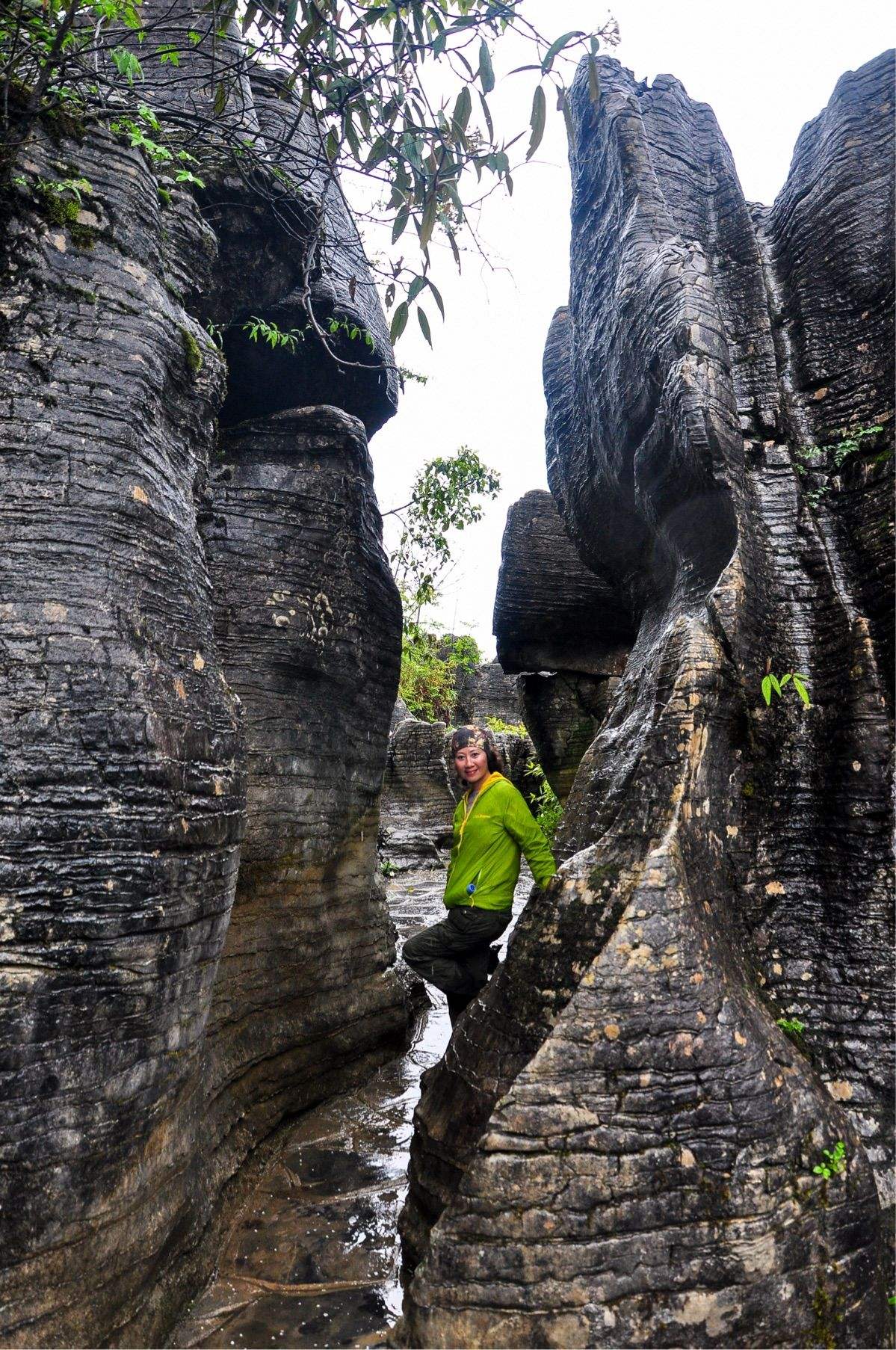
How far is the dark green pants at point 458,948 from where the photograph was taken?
407cm

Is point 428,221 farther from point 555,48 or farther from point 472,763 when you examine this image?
point 472,763

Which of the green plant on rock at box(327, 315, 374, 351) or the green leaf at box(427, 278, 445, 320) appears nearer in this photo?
the green leaf at box(427, 278, 445, 320)

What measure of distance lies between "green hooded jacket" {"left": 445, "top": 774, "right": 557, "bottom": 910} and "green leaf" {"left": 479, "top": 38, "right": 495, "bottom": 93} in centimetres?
273

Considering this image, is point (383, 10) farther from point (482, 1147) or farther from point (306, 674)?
point (482, 1147)

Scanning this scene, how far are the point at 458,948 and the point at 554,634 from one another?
18.9 ft

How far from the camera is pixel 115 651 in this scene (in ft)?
9.27

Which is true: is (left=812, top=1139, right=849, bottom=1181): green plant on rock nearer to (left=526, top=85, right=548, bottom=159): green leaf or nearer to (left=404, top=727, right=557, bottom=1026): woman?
(left=404, top=727, right=557, bottom=1026): woman

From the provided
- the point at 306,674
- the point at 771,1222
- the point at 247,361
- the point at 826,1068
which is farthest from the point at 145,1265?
the point at 247,361

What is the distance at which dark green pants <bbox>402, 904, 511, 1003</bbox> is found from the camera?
4.07 meters

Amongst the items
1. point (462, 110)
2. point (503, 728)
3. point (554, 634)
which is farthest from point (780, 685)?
point (503, 728)

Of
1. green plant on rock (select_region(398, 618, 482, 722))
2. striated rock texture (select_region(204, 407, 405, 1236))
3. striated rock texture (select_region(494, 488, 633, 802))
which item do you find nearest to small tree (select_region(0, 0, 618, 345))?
striated rock texture (select_region(204, 407, 405, 1236))

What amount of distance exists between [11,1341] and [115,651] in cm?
188

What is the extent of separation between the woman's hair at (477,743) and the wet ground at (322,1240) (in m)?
1.84

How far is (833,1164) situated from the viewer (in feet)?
8.77
